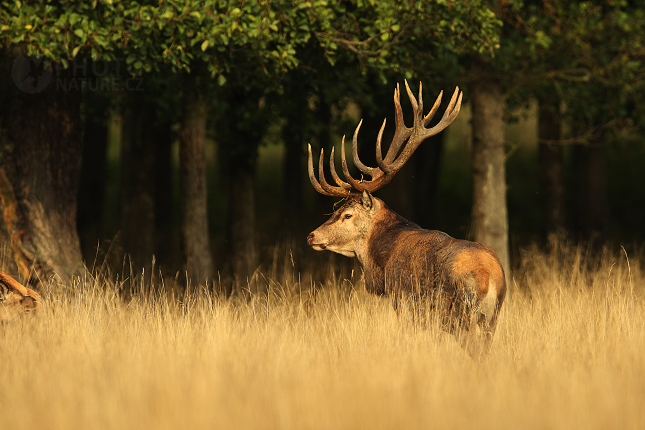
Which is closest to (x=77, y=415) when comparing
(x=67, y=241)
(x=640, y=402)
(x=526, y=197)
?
(x=640, y=402)

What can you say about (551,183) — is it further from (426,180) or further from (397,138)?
(397,138)

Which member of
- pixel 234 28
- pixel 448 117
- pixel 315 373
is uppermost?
pixel 234 28

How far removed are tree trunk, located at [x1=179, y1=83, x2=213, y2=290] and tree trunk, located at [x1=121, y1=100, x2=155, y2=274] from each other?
229 cm

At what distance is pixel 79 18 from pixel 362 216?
10.6 feet

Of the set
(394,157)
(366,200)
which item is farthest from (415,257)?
(394,157)

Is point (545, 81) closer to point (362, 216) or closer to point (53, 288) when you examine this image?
point (362, 216)

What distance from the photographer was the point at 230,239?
474 inches

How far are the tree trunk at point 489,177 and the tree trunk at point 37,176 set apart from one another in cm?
500

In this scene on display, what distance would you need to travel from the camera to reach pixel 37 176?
26.5 feet

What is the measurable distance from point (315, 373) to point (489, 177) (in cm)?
529

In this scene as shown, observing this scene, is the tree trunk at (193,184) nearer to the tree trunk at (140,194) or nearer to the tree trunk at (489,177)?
the tree trunk at (140,194)

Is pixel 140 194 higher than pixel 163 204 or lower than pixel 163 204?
higher

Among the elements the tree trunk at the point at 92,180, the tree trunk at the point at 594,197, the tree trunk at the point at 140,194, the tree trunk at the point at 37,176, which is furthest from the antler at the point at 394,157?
the tree trunk at the point at 92,180

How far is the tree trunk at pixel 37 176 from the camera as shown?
7.96 m
